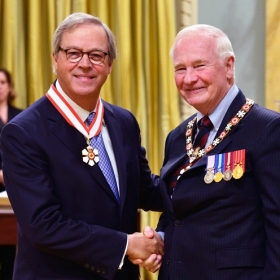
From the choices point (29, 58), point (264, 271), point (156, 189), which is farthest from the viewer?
point (29, 58)

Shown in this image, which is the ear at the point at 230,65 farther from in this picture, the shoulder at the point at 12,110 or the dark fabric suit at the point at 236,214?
the shoulder at the point at 12,110

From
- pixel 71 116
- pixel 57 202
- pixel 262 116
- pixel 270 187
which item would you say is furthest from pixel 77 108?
pixel 270 187

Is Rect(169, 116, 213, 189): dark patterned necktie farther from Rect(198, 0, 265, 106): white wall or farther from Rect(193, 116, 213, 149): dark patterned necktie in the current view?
Rect(198, 0, 265, 106): white wall

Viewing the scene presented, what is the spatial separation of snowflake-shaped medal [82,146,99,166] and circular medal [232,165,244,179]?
53 cm

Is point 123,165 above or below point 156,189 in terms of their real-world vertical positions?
above

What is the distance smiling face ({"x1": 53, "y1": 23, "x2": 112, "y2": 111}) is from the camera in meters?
2.35

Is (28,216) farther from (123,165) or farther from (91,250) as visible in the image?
(123,165)

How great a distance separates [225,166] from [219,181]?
0.05 m

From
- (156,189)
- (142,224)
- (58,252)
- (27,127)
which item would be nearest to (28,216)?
(58,252)

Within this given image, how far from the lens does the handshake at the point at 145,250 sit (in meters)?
2.32

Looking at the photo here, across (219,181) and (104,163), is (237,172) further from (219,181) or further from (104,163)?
(104,163)

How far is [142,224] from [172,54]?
265 cm

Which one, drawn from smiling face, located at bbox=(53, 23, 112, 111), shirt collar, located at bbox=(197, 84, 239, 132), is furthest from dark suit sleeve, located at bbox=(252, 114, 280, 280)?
smiling face, located at bbox=(53, 23, 112, 111)

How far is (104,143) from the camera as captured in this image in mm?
2451
